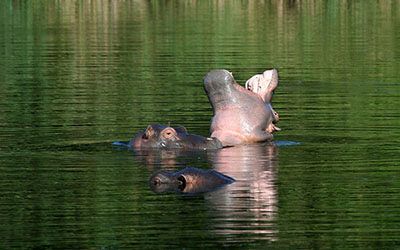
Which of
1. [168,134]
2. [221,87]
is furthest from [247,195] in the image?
[221,87]

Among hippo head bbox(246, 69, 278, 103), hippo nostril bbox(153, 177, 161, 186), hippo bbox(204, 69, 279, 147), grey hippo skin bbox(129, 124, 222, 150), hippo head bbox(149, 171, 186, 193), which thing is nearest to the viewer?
hippo head bbox(149, 171, 186, 193)

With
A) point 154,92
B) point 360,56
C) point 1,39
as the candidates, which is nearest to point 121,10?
point 1,39

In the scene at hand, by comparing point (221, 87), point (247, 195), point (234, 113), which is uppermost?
point (221, 87)

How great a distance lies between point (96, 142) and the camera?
682 inches

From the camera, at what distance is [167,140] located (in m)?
16.8

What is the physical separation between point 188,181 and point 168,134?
2.77 meters

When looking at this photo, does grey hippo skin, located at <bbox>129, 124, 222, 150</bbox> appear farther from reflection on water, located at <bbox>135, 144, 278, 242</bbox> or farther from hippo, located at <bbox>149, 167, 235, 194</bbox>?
hippo, located at <bbox>149, 167, 235, 194</bbox>

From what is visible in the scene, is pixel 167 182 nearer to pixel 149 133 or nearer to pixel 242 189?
pixel 242 189

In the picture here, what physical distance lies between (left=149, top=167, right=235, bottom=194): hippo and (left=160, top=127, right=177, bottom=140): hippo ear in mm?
2485

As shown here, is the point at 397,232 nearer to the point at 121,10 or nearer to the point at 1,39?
the point at 1,39

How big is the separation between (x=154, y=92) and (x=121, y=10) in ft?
75.5

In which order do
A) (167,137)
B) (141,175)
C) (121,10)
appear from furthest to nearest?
(121,10) < (167,137) < (141,175)

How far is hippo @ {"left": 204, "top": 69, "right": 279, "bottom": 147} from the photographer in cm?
1731

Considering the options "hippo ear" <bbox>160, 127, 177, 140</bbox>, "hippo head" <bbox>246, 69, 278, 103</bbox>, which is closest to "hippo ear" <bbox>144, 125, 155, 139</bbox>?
"hippo ear" <bbox>160, 127, 177, 140</bbox>
